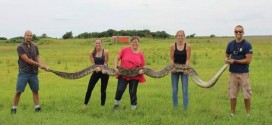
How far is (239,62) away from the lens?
852 centimetres

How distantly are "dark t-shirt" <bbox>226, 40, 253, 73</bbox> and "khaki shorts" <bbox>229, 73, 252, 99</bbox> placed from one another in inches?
4.6

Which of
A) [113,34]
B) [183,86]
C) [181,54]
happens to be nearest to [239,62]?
[181,54]

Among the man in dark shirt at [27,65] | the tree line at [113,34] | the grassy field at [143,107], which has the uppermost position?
the man in dark shirt at [27,65]

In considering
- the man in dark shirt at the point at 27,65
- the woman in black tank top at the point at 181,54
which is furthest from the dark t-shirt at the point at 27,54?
the woman in black tank top at the point at 181,54

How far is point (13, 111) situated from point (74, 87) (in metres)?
4.78

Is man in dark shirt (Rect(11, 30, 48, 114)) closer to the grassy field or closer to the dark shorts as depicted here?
the dark shorts

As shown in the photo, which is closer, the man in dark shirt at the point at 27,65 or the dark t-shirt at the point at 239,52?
the dark t-shirt at the point at 239,52

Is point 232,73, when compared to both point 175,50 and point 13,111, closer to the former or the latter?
point 175,50

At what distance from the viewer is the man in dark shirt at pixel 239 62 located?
8508 millimetres

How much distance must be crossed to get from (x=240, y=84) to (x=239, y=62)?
589mm

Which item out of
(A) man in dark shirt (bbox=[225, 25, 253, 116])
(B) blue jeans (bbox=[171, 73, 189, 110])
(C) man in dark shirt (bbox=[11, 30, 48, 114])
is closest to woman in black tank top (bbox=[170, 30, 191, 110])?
(B) blue jeans (bbox=[171, 73, 189, 110])

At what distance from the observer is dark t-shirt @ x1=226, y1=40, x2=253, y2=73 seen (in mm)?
8523

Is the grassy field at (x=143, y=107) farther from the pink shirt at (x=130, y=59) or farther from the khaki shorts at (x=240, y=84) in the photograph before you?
the pink shirt at (x=130, y=59)

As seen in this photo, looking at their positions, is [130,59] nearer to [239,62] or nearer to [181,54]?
[181,54]
